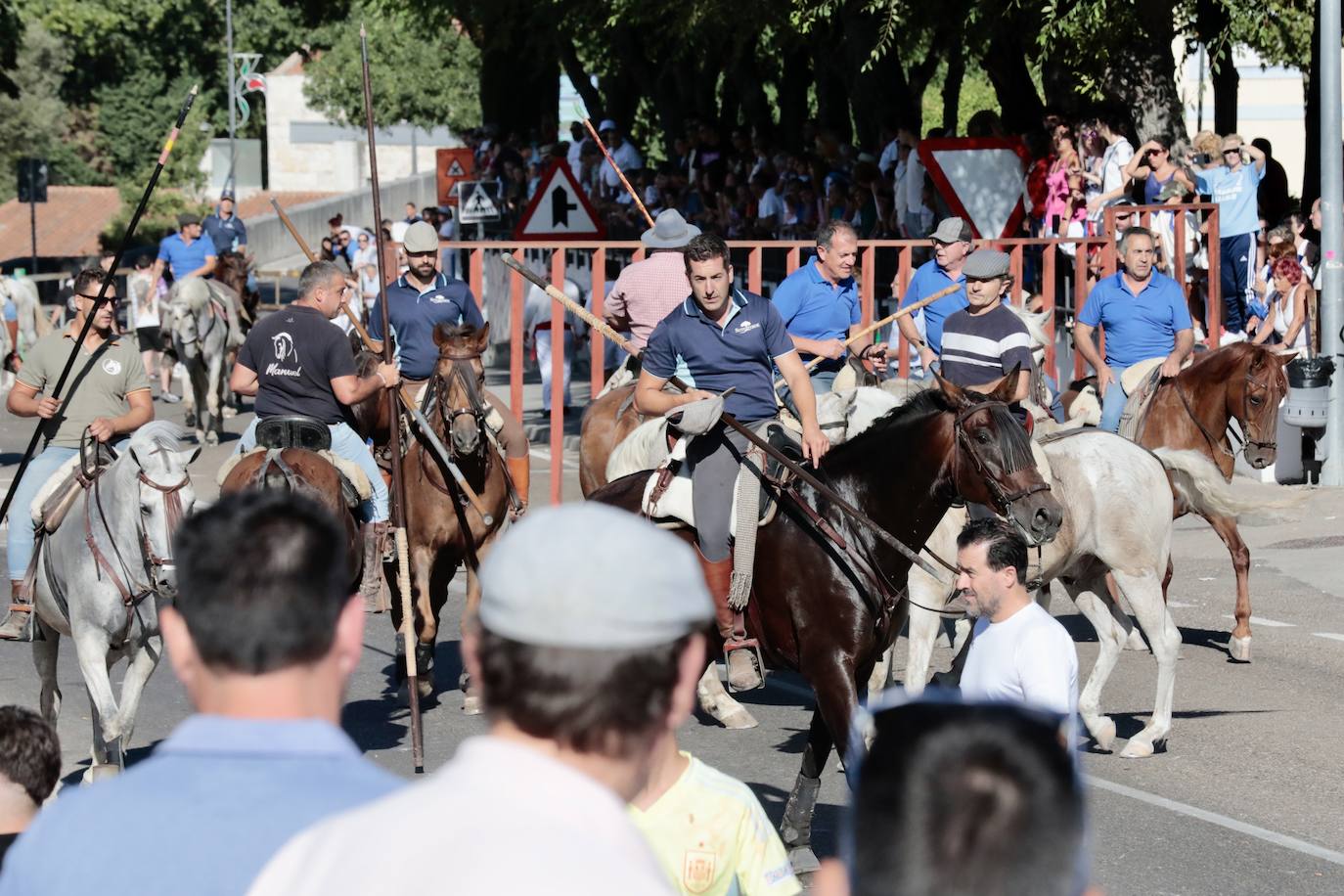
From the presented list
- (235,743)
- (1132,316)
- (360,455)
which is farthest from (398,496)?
(235,743)

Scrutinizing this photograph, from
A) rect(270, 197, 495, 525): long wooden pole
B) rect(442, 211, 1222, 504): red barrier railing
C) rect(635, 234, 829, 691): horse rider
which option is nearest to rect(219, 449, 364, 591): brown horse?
rect(270, 197, 495, 525): long wooden pole

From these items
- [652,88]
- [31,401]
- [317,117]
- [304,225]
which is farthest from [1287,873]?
[317,117]

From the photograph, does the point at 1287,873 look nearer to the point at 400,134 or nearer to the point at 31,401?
the point at 31,401

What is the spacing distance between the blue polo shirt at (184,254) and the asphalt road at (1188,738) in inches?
577

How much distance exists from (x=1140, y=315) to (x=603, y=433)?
349 cm

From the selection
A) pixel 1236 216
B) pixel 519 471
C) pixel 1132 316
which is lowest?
pixel 519 471

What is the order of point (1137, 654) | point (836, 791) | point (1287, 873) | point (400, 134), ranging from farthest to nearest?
point (400, 134) → point (1137, 654) → point (836, 791) → point (1287, 873)

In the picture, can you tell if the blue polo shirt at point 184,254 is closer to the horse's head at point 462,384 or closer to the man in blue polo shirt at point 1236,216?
the man in blue polo shirt at point 1236,216

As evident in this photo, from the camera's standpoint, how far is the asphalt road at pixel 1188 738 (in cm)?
784

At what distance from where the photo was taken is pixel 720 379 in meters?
8.77

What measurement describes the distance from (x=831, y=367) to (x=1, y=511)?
5.12m

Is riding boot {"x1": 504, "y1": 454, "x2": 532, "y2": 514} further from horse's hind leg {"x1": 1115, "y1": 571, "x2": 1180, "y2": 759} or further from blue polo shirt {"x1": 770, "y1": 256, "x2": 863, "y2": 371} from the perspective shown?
horse's hind leg {"x1": 1115, "y1": 571, "x2": 1180, "y2": 759}

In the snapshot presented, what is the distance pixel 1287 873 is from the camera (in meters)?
7.54

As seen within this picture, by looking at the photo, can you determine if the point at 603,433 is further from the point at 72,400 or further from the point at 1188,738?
the point at 1188,738
